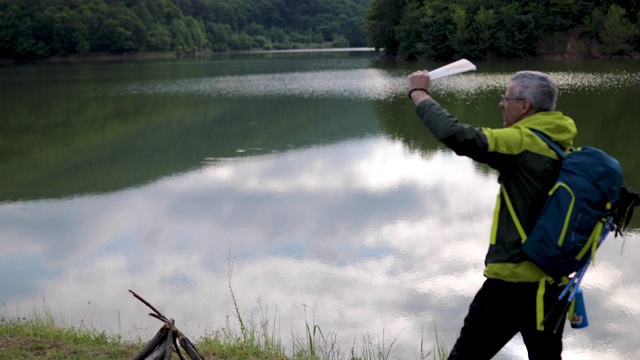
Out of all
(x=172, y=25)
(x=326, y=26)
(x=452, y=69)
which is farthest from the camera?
(x=326, y=26)

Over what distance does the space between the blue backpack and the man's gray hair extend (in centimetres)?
11

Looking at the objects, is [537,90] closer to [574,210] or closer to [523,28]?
[574,210]

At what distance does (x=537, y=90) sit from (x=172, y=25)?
79.7 m

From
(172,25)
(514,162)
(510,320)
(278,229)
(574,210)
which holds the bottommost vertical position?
(278,229)

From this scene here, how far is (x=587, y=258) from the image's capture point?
214 centimetres

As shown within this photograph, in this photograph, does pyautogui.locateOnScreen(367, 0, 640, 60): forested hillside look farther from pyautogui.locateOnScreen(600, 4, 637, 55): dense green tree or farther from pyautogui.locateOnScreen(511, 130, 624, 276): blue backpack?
pyautogui.locateOnScreen(511, 130, 624, 276): blue backpack

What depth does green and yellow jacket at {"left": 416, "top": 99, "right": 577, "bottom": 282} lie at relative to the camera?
2016 millimetres

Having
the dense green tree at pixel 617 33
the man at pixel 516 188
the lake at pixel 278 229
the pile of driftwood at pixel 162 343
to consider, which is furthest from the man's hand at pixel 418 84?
the dense green tree at pixel 617 33

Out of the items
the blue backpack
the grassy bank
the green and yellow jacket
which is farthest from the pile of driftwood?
the blue backpack

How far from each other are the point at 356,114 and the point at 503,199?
1408 cm

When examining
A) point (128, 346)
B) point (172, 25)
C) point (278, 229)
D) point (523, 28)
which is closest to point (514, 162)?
point (128, 346)

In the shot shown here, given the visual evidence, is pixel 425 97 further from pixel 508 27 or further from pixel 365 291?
pixel 508 27

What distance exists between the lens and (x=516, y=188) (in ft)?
7.02

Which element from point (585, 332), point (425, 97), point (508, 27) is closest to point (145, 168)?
→ point (585, 332)
